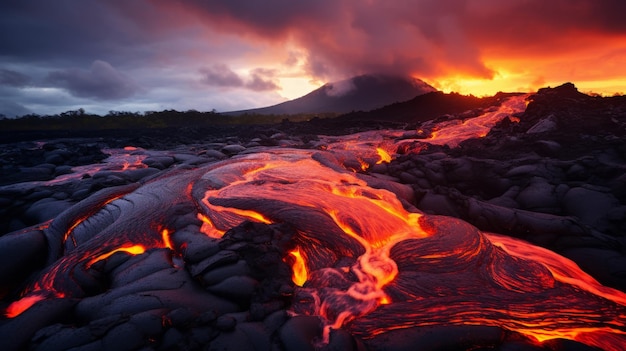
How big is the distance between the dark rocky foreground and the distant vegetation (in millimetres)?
30852

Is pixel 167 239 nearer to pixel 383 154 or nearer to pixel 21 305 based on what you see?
pixel 21 305

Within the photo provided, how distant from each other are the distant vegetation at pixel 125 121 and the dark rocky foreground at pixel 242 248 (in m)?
30.9

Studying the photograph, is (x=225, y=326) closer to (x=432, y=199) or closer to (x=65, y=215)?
(x=65, y=215)

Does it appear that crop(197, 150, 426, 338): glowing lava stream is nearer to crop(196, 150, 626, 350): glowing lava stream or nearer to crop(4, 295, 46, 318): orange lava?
crop(196, 150, 626, 350): glowing lava stream

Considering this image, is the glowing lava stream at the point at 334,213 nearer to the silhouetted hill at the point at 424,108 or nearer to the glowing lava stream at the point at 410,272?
the glowing lava stream at the point at 410,272

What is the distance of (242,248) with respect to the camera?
4.17 meters

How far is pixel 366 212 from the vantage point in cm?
587

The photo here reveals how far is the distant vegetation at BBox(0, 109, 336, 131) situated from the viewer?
121 ft

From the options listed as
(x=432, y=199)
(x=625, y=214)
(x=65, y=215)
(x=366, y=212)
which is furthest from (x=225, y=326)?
(x=625, y=214)

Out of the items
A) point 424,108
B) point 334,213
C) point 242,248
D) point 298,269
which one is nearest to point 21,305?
point 242,248

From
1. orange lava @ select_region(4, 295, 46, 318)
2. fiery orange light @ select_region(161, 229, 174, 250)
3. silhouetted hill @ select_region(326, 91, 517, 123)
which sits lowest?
orange lava @ select_region(4, 295, 46, 318)

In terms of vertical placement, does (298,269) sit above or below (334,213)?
below

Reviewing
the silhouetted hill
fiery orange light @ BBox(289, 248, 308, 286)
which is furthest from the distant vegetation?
fiery orange light @ BBox(289, 248, 308, 286)

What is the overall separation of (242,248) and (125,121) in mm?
44041
